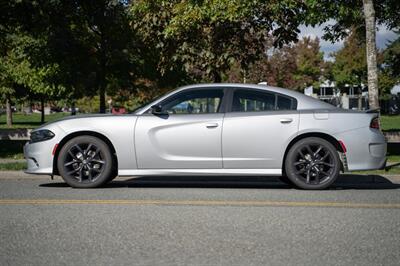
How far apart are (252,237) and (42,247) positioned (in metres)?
1.79

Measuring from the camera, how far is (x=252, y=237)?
5.14 meters

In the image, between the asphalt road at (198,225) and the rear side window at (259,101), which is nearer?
the asphalt road at (198,225)

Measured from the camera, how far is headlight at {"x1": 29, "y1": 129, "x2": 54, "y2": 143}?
8.33 metres

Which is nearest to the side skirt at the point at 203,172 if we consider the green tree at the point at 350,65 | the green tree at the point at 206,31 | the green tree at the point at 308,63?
the green tree at the point at 206,31

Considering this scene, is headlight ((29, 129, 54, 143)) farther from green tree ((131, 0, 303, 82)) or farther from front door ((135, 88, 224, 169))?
green tree ((131, 0, 303, 82))

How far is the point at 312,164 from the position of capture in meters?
8.19

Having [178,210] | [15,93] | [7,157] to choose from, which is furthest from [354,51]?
[178,210]

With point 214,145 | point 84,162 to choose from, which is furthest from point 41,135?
point 214,145

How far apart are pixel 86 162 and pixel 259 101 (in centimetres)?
264

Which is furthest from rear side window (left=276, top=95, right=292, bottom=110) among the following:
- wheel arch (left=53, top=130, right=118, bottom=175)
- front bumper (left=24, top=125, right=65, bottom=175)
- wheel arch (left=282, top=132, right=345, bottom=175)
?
front bumper (left=24, top=125, right=65, bottom=175)

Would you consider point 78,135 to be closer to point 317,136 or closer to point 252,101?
point 252,101

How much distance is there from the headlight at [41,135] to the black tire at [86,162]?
269 mm

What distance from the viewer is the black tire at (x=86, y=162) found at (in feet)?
27.0

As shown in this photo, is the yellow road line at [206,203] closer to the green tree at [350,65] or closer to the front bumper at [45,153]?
the front bumper at [45,153]
